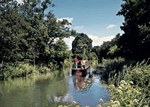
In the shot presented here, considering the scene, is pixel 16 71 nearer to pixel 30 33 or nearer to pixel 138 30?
pixel 30 33

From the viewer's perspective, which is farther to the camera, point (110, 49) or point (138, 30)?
point (110, 49)

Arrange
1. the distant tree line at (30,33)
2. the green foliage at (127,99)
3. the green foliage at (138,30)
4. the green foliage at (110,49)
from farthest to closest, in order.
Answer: the green foliage at (110,49) → the distant tree line at (30,33) → the green foliage at (138,30) → the green foliage at (127,99)

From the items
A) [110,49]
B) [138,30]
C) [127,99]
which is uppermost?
[110,49]

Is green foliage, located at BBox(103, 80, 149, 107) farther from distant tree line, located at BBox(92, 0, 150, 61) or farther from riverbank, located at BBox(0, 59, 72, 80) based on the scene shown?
riverbank, located at BBox(0, 59, 72, 80)

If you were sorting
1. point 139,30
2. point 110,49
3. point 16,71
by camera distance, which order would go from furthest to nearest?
point 110,49, point 16,71, point 139,30

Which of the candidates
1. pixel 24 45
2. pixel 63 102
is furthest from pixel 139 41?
pixel 24 45

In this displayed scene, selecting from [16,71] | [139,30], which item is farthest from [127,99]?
[16,71]

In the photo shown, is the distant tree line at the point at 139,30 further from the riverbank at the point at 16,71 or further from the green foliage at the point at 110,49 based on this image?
the green foliage at the point at 110,49

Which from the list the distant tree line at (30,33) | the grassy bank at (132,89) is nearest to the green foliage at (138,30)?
the grassy bank at (132,89)

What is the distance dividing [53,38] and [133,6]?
15.2m

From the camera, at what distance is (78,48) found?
53531 mm

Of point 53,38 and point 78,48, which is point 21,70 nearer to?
point 53,38

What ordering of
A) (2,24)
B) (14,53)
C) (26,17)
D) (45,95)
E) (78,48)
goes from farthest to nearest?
(78,48)
(26,17)
(14,53)
(2,24)
(45,95)

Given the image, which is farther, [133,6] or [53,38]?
[53,38]
